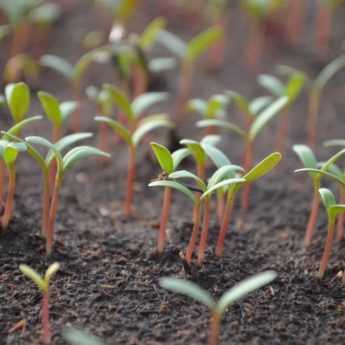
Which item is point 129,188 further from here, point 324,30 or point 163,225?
point 324,30

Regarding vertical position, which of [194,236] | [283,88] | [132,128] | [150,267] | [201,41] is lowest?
[150,267]

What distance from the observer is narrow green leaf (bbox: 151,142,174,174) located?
1.50 metres

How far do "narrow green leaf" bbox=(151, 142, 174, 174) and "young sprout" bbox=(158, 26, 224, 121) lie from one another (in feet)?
2.91

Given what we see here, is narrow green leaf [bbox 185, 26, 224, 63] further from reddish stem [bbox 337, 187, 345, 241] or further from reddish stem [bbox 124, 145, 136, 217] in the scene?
reddish stem [bbox 337, 187, 345, 241]

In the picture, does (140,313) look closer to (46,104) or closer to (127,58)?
(46,104)

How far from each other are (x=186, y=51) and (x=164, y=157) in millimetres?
993

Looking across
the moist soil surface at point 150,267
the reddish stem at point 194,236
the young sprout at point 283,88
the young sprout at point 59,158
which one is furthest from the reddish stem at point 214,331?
the young sprout at point 283,88

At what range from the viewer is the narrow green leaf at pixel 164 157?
1497 millimetres

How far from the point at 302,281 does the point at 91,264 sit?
54 cm

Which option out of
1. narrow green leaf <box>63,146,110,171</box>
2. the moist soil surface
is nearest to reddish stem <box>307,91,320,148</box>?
the moist soil surface

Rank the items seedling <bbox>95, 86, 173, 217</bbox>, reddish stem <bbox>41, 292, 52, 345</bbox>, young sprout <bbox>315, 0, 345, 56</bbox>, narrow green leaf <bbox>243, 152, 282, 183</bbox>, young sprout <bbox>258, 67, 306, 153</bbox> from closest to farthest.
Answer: reddish stem <bbox>41, 292, 52, 345</bbox>
narrow green leaf <bbox>243, 152, 282, 183</bbox>
seedling <bbox>95, 86, 173, 217</bbox>
young sprout <bbox>258, 67, 306, 153</bbox>
young sprout <bbox>315, 0, 345, 56</bbox>

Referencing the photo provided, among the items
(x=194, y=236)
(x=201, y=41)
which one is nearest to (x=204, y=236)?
(x=194, y=236)

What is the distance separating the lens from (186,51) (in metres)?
2.42

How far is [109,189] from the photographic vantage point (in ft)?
7.18
